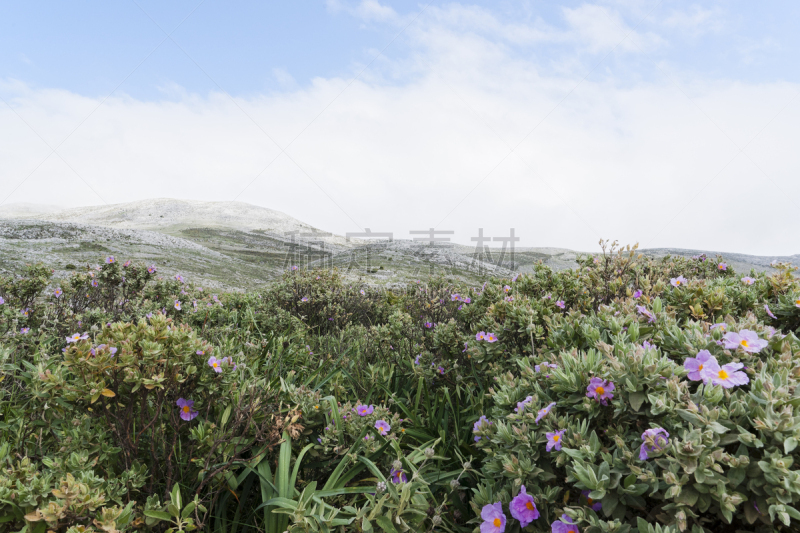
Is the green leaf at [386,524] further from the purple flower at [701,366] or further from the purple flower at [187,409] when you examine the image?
the purple flower at [701,366]

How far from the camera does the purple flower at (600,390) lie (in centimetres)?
172

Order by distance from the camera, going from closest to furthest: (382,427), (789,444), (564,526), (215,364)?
1. (789,444)
2. (564,526)
3. (215,364)
4. (382,427)

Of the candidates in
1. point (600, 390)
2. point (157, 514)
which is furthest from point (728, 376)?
point (157, 514)

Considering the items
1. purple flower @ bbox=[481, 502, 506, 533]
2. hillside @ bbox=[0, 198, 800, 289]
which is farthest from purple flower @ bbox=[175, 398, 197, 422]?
hillside @ bbox=[0, 198, 800, 289]

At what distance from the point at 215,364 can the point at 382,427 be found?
1.05 m

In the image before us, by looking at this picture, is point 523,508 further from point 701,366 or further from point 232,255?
point 232,255

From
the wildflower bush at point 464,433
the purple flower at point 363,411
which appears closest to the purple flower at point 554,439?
the wildflower bush at point 464,433

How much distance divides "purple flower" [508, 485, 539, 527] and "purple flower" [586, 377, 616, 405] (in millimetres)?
478

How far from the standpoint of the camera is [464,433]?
3057 millimetres

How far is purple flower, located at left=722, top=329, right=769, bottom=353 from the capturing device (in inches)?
70.4

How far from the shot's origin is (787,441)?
4.30 feet

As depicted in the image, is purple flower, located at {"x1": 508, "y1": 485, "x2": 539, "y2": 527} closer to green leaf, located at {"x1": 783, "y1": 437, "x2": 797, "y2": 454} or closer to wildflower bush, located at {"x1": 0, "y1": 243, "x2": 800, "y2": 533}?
wildflower bush, located at {"x1": 0, "y1": 243, "x2": 800, "y2": 533}

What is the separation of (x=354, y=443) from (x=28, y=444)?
1937 millimetres

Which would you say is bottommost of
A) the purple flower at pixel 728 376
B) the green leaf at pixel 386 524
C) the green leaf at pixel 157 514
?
the green leaf at pixel 157 514
